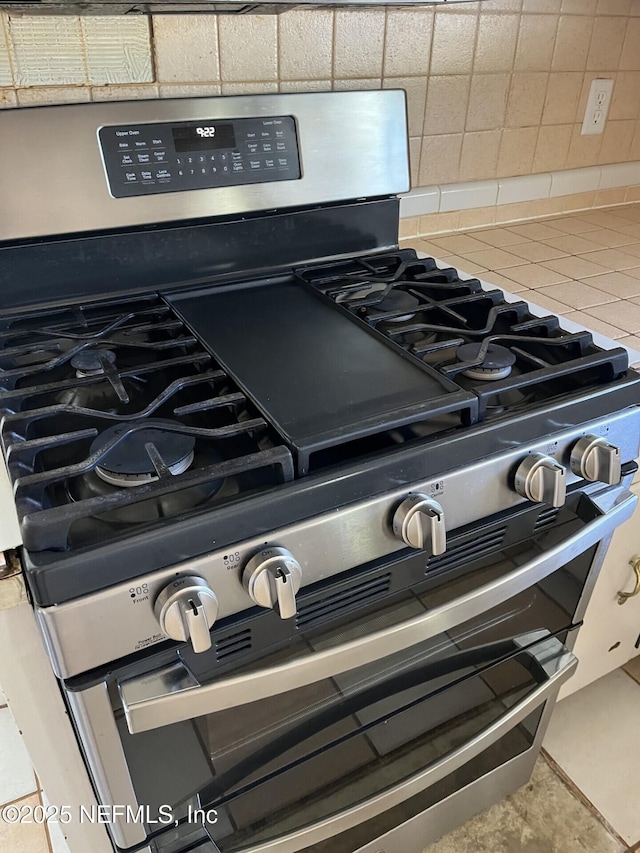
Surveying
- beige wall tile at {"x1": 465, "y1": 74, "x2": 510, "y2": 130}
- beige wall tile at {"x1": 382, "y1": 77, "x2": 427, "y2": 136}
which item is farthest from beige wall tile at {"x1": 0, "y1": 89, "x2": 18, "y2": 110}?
beige wall tile at {"x1": 465, "y1": 74, "x2": 510, "y2": 130}

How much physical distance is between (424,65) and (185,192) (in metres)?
0.55

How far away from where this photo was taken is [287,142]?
1.00m

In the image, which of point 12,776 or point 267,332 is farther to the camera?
point 12,776

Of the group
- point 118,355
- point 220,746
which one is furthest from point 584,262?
point 220,746

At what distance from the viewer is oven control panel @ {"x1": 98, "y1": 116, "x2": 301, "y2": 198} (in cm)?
90

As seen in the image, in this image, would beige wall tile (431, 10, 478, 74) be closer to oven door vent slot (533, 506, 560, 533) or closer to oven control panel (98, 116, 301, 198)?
oven control panel (98, 116, 301, 198)

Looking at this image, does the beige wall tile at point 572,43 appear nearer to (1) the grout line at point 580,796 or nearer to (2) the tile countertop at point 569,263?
(2) the tile countertop at point 569,263

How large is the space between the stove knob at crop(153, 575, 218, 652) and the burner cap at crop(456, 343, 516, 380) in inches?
16.0

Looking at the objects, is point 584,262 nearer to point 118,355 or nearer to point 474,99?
point 474,99

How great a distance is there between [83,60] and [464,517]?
785 millimetres

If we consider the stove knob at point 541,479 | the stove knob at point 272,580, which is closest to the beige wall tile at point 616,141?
the stove knob at point 541,479

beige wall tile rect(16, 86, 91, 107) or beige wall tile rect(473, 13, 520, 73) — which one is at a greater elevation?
beige wall tile rect(473, 13, 520, 73)

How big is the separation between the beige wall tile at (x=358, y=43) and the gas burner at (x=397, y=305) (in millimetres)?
423

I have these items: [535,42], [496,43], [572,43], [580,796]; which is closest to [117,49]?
[496,43]
